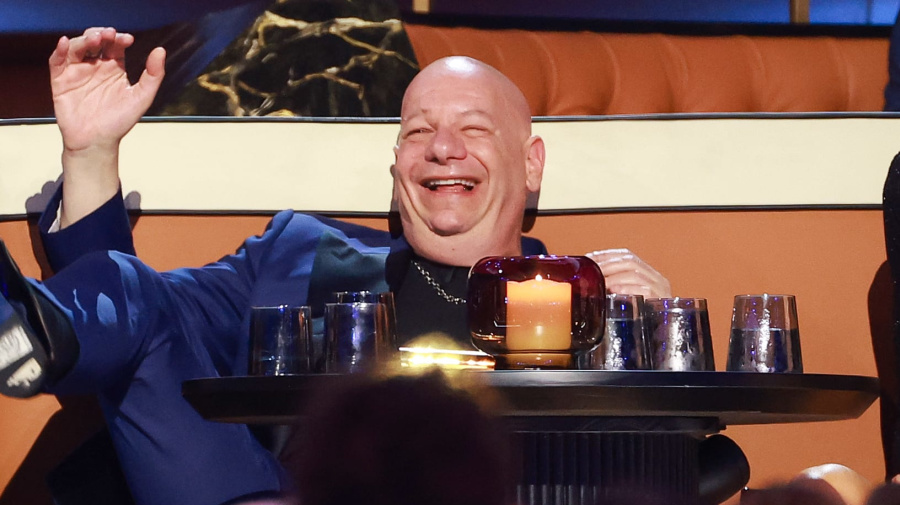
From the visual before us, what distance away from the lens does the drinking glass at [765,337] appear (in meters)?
1.30

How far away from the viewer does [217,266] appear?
1671mm

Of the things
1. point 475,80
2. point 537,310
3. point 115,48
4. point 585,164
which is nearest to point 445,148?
point 475,80

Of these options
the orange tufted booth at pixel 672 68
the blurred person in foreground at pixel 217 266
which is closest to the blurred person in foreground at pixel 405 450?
the blurred person in foreground at pixel 217 266

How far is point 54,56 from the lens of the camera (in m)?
1.59

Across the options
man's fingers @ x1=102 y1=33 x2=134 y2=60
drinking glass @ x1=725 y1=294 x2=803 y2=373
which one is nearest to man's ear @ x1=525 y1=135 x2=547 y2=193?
drinking glass @ x1=725 y1=294 x2=803 y2=373

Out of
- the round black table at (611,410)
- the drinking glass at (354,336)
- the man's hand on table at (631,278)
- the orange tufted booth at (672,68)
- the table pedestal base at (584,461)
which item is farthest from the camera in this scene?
the orange tufted booth at (672,68)

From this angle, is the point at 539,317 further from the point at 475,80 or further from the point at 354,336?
the point at 475,80

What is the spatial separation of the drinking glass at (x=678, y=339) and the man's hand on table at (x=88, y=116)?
79cm

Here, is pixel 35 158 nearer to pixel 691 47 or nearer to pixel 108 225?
pixel 108 225

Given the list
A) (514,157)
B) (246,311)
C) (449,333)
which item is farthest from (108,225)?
(514,157)

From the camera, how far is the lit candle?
1.07 meters

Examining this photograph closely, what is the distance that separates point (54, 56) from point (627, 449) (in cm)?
101

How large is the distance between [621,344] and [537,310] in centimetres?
23

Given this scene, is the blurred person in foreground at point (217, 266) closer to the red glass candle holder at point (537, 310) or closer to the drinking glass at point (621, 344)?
the drinking glass at point (621, 344)
